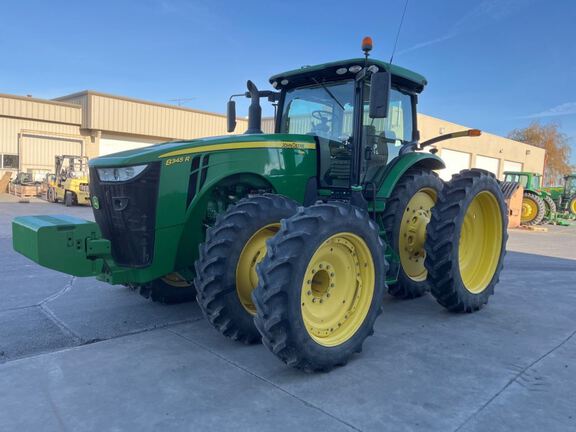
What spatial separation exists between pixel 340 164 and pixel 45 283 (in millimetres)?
4261

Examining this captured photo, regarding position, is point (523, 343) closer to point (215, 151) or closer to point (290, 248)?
point (290, 248)

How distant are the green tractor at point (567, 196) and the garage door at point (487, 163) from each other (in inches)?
478

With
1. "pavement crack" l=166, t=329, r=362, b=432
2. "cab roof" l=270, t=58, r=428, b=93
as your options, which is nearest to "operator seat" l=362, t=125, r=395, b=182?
"cab roof" l=270, t=58, r=428, b=93

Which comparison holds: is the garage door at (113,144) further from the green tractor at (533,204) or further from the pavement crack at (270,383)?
the pavement crack at (270,383)

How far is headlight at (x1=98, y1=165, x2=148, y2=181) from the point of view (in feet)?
12.1

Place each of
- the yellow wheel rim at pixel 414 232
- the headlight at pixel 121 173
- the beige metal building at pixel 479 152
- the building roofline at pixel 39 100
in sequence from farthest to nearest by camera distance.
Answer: the beige metal building at pixel 479 152 < the building roofline at pixel 39 100 < the yellow wheel rim at pixel 414 232 < the headlight at pixel 121 173

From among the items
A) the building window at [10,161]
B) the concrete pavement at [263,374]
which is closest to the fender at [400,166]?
the concrete pavement at [263,374]

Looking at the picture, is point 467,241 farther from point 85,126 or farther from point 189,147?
point 85,126

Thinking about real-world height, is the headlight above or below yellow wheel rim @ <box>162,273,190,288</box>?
above

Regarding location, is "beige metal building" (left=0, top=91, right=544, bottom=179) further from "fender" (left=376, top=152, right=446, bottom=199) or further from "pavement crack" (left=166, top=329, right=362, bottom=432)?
"pavement crack" (left=166, top=329, right=362, bottom=432)

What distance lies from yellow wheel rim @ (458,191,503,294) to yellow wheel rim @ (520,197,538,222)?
1509 centimetres

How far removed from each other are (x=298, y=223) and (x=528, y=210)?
18481mm

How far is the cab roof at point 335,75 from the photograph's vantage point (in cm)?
465

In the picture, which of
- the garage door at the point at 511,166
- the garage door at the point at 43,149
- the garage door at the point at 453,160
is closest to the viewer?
the garage door at the point at 43,149
